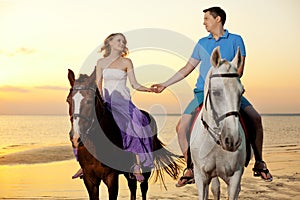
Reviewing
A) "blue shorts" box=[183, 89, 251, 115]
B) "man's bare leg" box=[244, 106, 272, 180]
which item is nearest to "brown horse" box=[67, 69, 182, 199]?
"blue shorts" box=[183, 89, 251, 115]

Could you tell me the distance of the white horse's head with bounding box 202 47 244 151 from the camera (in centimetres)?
565

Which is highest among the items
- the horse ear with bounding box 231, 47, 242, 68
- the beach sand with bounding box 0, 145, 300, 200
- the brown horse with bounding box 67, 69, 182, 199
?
the horse ear with bounding box 231, 47, 242, 68

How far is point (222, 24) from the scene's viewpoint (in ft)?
22.9

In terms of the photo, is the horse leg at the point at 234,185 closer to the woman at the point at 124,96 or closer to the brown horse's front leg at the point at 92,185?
the woman at the point at 124,96

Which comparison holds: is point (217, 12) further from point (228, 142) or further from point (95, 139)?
point (95, 139)

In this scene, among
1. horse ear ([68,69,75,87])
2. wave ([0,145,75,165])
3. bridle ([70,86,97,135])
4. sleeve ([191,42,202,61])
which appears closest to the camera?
bridle ([70,86,97,135])

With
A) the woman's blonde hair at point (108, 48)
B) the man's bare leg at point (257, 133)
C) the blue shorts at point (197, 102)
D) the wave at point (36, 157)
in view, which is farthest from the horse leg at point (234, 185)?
the wave at point (36, 157)

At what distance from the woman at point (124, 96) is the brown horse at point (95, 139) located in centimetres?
13

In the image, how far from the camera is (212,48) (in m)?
6.97

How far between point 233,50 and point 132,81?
1.71 metres

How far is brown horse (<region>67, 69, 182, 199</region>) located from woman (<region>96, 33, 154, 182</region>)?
0.13 meters

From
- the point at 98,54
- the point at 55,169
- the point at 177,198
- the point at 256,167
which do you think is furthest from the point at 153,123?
the point at 55,169

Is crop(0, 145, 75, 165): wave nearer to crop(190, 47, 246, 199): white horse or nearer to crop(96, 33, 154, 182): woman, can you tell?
crop(96, 33, 154, 182): woman

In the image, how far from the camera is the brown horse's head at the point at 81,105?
20.4ft
